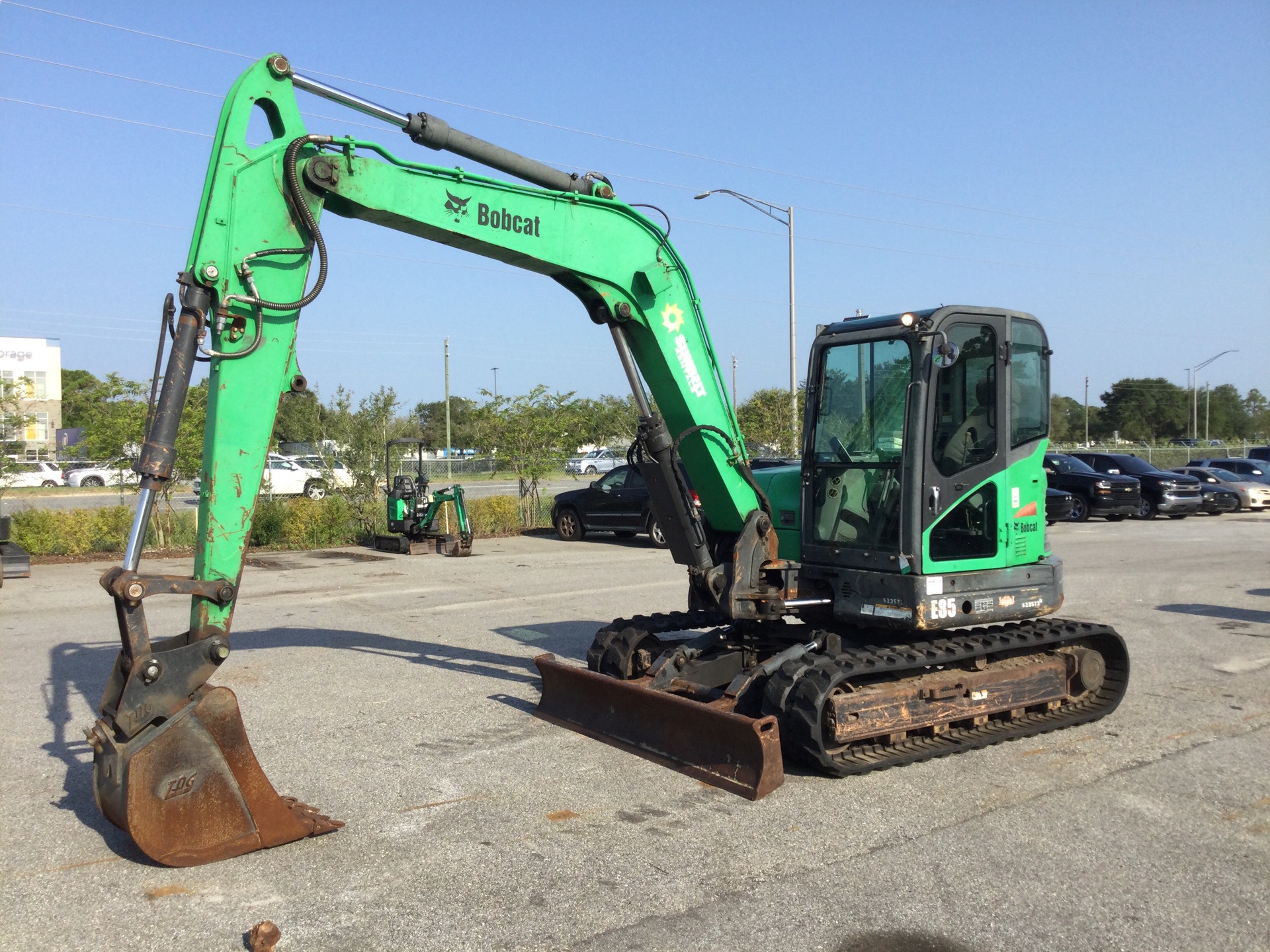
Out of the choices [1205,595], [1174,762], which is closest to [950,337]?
[1174,762]

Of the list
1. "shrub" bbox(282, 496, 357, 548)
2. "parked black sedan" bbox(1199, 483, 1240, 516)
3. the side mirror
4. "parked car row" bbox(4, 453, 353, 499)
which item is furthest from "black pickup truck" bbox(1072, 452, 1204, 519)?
the side mirror

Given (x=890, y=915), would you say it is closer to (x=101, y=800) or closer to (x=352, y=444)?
(x=101, y=800)

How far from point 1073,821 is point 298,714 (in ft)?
17.7

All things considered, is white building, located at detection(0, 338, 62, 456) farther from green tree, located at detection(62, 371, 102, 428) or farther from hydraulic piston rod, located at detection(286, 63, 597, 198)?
hydraulic piston rod, located at detection(286, 63, 597, 198)

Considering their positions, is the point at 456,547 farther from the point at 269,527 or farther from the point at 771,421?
the point at 771,421

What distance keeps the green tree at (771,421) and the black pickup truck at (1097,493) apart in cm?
651

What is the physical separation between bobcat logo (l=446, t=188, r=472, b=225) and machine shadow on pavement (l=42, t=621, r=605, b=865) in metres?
3.81

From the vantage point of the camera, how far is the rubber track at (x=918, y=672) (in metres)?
6.30

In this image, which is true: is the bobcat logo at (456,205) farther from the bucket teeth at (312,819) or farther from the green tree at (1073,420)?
the green tree at (1073,420)

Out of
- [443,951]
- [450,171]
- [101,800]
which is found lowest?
[443,951]

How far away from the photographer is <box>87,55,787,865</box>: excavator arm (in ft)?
16.1

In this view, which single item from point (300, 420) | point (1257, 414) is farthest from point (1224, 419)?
point (300, 420)

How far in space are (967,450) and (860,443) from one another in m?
0.73

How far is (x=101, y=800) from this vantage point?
499cm
